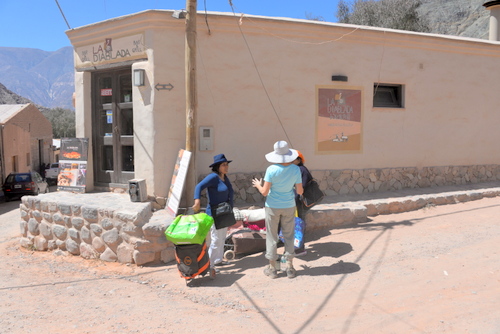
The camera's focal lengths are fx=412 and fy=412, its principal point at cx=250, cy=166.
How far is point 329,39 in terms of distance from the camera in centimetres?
909

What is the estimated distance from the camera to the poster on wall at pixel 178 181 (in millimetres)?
7332

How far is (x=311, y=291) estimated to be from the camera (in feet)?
17.4

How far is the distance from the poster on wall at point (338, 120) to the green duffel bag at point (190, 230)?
4143mm

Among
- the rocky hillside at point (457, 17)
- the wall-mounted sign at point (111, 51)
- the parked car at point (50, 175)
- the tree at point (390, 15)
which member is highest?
the rocky hillside at point (457, 17)

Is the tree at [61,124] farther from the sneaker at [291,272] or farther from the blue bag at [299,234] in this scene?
the sneaker at [291,272]

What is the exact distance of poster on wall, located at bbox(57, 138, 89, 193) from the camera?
9.21 meters

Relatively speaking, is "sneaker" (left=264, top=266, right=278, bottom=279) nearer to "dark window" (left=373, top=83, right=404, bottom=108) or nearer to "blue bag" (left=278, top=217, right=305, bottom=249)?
"blue bag" (left=278, top=217, right=305, bottom=249)

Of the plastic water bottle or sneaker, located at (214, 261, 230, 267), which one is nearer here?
the plastic water bottle

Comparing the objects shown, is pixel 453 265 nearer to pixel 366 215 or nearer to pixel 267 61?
pixel 366 215

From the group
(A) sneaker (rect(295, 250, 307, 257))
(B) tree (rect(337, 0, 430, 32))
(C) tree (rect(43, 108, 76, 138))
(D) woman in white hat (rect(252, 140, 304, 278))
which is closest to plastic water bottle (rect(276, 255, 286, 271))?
(D) woman in white hat (rect(252, 140, 304, 278))

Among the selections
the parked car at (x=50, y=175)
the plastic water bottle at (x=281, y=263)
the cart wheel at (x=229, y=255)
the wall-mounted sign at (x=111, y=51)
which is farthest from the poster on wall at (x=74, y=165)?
the parked car at (x=50, y=175)

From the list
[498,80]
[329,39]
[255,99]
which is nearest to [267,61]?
[255,99]

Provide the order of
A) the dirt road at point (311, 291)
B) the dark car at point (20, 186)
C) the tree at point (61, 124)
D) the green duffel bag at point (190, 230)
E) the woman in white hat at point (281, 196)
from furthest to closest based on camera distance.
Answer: the tree at point (61, 124)
the dark car at point (20, 186)
the green duffel bag at point (190, 230)
the woman in white hat at point (281, 196)
the dirt road at point (311, 291)

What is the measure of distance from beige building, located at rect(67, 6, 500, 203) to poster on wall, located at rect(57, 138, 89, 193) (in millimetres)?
272
